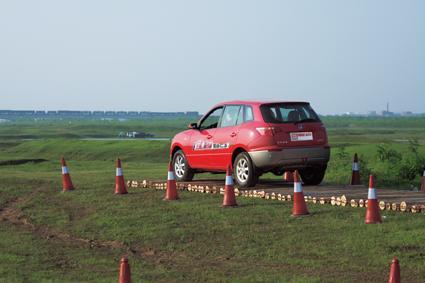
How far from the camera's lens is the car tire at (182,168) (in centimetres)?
1850

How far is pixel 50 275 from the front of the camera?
33.3ft

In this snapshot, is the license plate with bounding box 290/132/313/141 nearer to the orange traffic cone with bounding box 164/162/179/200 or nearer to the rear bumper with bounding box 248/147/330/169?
the rear bumper with bounding box 248/147/330/169

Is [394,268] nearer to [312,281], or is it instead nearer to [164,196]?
[312,281]

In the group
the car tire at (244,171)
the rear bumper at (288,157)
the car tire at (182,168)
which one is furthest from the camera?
the car tire at (182,168)

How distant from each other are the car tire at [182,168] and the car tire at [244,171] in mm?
2161

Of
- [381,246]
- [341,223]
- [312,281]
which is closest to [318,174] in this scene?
[341,223]

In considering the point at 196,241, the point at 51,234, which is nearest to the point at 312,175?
the point at 196,241

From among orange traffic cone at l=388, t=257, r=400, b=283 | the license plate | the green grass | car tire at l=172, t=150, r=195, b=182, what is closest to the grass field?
the green grass

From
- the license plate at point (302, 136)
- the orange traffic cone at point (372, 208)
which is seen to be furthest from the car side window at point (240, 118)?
the orange traffic cone at point (372, 208)

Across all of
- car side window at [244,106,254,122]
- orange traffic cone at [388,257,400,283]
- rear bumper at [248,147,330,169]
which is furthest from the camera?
car side window at [244,106,254,122]

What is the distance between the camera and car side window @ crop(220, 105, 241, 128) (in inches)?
664

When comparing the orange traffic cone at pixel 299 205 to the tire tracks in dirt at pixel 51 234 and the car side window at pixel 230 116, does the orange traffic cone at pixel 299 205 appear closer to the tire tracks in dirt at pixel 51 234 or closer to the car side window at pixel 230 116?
the tire tracks in dirt at pixel 51 234

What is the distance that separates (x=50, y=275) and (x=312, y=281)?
335 cm

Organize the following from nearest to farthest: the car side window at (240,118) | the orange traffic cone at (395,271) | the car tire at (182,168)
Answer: the orange traffic cone at (395,271) → the car side window at (240,118) → the car tire at (182,168)
